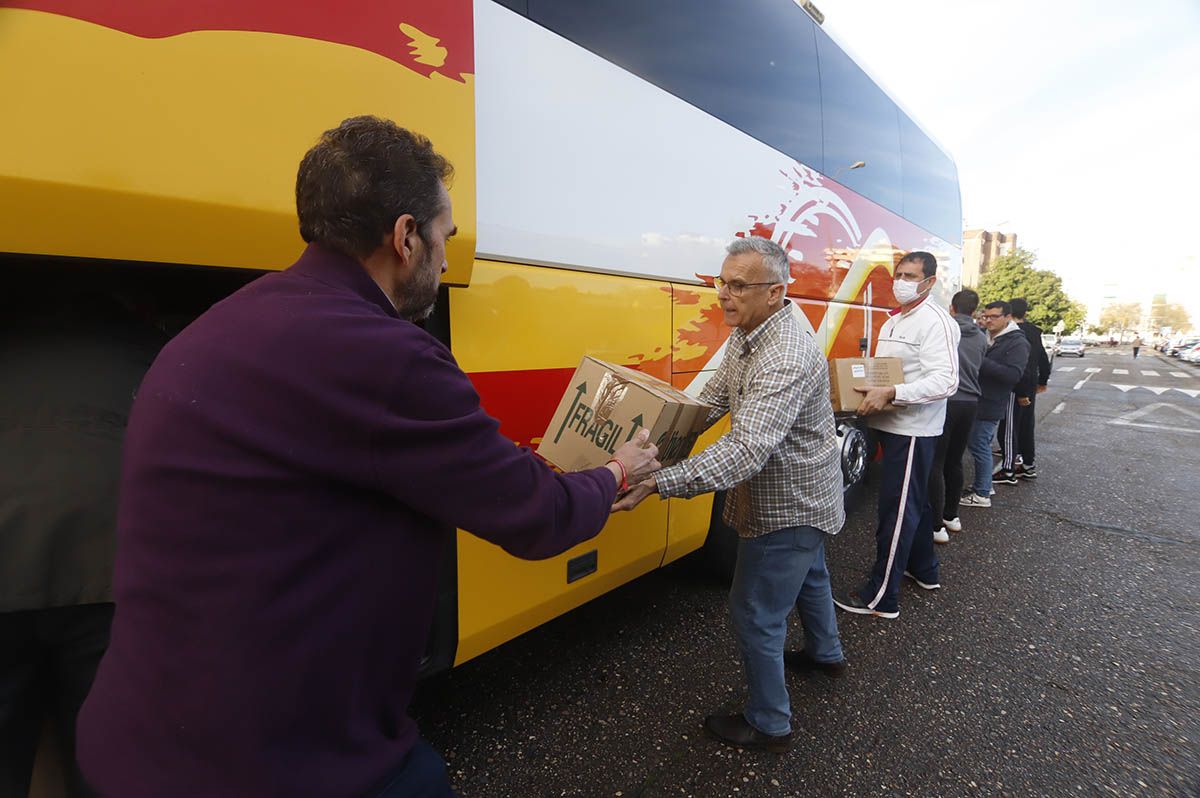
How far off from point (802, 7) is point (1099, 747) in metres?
4.14

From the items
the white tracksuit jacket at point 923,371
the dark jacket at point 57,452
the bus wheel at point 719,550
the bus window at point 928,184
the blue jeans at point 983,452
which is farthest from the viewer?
the blue jeans at point 983,452

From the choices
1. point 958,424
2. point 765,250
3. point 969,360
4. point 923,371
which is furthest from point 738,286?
point 969,360

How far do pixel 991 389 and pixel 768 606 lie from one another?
4.58m

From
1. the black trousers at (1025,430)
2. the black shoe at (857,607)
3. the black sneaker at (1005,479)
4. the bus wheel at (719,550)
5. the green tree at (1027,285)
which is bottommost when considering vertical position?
the black shoe at (857,607)

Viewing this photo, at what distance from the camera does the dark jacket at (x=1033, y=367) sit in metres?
6.07

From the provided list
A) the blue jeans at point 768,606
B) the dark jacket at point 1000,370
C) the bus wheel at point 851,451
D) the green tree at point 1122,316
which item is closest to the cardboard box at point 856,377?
the bus wheel at point 851,451

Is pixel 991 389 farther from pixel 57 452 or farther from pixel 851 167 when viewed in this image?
pixel 57 452

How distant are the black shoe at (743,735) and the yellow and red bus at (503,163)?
0.71 metres

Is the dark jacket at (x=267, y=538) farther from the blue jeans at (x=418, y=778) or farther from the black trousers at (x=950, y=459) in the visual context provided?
the black trousers at (x=950, y=459)

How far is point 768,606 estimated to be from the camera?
2.08m

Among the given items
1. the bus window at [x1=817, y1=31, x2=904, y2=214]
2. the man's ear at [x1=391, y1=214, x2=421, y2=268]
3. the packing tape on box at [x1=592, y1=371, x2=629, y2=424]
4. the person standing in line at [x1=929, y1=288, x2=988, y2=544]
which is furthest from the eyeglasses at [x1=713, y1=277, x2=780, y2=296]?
the person standing in line at [x1=929, y1=288, x2=988, y2=544]

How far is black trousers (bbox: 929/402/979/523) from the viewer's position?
389 centimetres

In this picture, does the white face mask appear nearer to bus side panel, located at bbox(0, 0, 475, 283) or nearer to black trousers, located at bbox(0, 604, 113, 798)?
bus side panel, located at bbox(0, 0, 475, 283)

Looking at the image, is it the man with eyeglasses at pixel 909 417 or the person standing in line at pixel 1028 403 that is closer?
the man with eyeglasses at pixel 909 417
